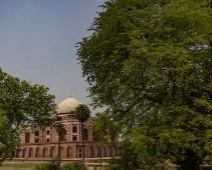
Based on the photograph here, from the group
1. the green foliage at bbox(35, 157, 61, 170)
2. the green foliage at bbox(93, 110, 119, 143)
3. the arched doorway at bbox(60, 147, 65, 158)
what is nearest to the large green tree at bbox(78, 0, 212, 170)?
the green foliage at bbox(93, 110, 119, 143)

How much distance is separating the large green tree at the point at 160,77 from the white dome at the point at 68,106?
178 feet

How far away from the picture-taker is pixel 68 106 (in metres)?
Result: 68.8

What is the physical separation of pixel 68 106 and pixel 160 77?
190 ft

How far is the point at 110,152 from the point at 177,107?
5999 centimetres

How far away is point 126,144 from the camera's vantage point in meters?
12.5

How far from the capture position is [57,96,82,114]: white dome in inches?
2680

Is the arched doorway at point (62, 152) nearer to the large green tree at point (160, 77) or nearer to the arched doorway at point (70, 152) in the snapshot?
the arched doorway at point (70, 152)

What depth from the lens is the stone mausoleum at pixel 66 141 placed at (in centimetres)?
6375

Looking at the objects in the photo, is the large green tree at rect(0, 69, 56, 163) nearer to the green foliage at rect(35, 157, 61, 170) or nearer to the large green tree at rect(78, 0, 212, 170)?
the green foliage at rect(35, 157, 61, 170)

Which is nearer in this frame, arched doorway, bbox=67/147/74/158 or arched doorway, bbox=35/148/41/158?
arched doorway, bbox=67/147/74/158

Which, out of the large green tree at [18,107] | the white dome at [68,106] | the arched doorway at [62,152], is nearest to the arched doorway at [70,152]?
the arched doorway at [62,152]

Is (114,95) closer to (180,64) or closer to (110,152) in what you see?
(180,64)

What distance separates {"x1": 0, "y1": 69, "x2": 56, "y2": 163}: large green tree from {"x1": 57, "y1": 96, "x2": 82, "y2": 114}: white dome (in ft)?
121

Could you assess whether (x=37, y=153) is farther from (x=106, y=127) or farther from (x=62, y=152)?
(x=106, y=127)
